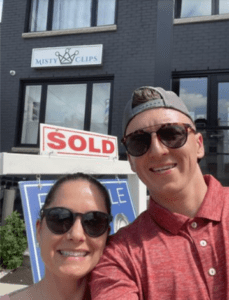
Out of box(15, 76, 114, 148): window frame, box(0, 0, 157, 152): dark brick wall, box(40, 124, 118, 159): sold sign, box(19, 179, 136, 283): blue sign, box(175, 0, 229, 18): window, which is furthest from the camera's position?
box(15, 76, 114, 148): window frame

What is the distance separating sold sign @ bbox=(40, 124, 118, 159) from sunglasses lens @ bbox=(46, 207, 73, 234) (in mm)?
842

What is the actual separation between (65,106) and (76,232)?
21.9ft

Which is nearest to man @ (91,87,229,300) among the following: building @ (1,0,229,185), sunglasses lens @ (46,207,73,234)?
sunglasses lens @ (46,207,73,234)

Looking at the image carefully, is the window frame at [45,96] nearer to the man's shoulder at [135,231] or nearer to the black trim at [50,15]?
the black trim at [50,15]

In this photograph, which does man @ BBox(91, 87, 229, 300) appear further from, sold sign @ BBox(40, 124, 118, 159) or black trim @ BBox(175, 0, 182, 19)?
black trim @ BBox(175, 0, 182, 19)

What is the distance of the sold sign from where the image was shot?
84.9 inches

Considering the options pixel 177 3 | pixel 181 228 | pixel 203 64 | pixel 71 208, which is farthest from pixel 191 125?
pixel 177 3

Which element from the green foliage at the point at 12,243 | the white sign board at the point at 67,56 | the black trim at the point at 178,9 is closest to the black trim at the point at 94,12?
the white sign board at the point at 67,56

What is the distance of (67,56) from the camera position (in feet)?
23.9

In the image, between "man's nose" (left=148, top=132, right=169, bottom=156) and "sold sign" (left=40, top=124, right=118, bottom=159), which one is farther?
"sold sign" (left=40, top=124, right=118, bottom=159)

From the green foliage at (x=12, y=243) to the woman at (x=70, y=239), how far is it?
9.75ft

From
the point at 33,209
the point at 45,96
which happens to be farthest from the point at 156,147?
the point at 45,96

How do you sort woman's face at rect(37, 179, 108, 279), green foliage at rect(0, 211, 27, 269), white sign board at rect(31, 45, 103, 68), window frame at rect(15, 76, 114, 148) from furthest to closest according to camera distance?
1. window frame at rect(15, 76, 114, 148)
2. white sign board at rect(31, 45, 103, 68)
3. green foliage at rect(0, 211, 27, 269)
4. woman's face at rect(37, 179, 108, 279)

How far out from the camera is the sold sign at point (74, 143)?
7.07ft
